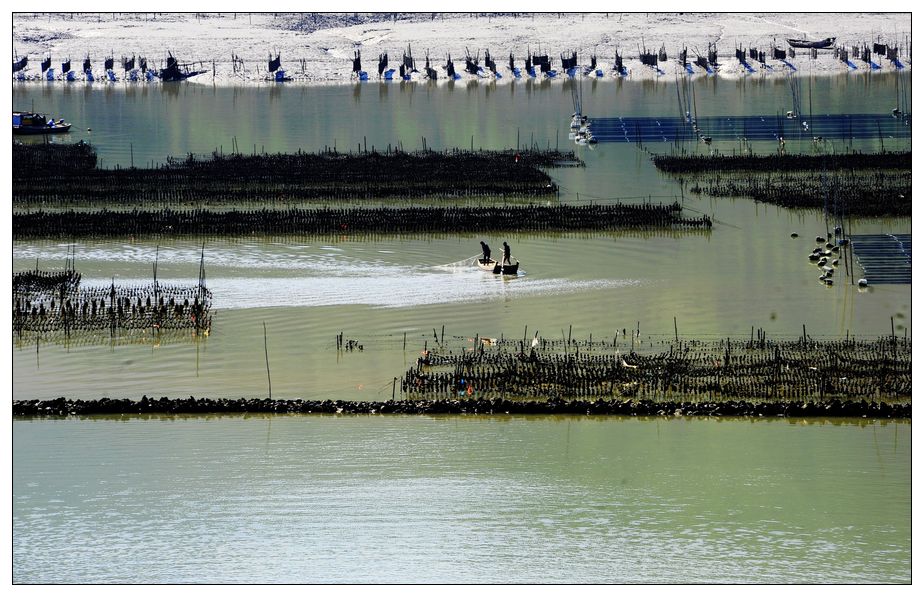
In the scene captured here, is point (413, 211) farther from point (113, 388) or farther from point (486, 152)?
point (113, 388)

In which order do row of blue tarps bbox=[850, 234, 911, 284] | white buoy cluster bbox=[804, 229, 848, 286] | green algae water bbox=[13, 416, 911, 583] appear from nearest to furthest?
green algae water bbox=[13, 416, 911, 583] → row of blue tarps bbox=[850, 234, 911, 284] → white buoy cluster bbox=[804, 229, 848, 286]

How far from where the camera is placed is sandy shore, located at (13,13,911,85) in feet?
230

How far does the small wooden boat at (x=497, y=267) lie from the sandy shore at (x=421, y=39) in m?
42.3

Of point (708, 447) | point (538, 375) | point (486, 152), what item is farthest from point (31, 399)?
point (486, 152)

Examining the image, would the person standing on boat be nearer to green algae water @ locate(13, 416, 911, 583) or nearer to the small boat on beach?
green algae water @ locate(13, 416, 911, 583)

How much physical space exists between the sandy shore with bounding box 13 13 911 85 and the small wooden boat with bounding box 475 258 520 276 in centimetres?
4232

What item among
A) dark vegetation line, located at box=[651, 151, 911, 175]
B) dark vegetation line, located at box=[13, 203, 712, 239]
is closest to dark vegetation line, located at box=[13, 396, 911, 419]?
dark vegetation line, located at box=[13, 203, 712, 239]

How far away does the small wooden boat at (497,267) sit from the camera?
26.6 metres

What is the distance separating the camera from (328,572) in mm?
13758

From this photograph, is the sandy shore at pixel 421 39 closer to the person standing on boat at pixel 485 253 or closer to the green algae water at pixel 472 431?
the green algae water at pixel 472 431

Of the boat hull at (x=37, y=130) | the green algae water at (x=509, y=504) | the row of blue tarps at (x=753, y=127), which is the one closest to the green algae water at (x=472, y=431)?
the green algae water at (x=509, y=504)

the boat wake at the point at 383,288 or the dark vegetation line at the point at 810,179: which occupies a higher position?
the dark vegetation line at the point at 810,179

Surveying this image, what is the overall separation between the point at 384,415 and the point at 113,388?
393cm

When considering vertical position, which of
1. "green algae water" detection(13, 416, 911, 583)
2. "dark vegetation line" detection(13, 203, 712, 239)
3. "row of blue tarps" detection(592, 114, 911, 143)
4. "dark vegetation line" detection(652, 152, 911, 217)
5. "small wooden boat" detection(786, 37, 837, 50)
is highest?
"small wooden boat" detection(786, 37, 837, 50)
